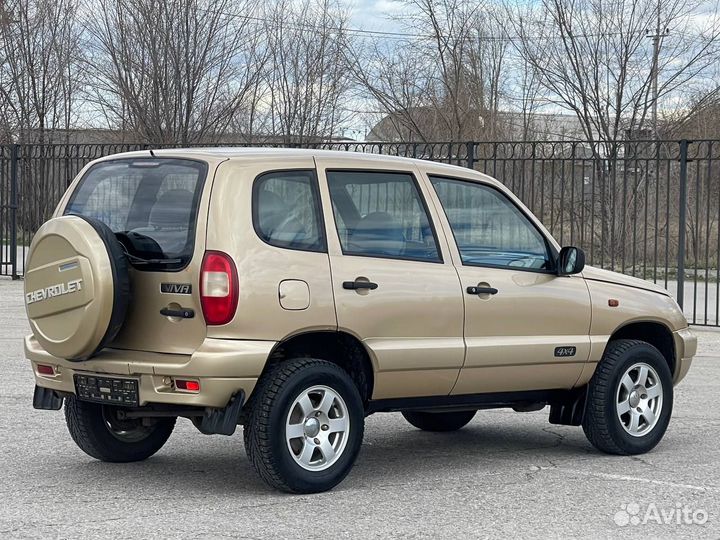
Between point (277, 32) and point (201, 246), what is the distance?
21.5m

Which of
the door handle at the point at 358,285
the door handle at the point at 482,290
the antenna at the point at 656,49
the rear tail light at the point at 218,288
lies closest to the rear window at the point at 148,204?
the rear tail light at the point at 218,288

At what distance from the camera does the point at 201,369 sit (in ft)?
19.8

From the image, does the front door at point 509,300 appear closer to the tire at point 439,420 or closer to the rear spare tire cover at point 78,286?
the tire at point 439,420

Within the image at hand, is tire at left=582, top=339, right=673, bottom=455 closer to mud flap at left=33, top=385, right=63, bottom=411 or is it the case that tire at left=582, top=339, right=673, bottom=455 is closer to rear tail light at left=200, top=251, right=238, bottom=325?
rear tail light at left=200, top=251, right=238, bottom=325

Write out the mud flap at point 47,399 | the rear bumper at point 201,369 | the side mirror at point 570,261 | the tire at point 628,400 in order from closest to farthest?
the rear bumper at point 201,369 < the mud flap at point 47,399 < the side mirror at point 570,261 < the tire at point 628,400

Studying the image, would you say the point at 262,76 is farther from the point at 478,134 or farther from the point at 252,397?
the point at 252,397

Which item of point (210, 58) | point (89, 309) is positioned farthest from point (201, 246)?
point (210, 58)

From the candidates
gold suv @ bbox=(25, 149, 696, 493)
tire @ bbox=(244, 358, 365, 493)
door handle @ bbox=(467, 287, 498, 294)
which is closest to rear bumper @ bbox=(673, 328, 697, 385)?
gold suv @ bbox=(25, 149, 696, 493)

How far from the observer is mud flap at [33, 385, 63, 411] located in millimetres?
6871

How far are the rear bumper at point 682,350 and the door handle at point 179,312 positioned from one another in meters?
3.53

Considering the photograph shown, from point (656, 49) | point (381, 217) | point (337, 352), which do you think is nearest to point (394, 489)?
point (337, 352)

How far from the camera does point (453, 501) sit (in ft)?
20.9

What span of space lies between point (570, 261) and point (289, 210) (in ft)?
6.38

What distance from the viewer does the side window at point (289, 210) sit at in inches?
250
